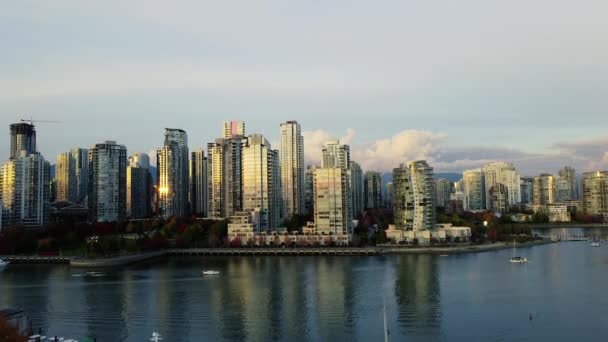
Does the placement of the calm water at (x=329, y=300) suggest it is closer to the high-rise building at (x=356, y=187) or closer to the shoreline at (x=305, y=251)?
the shoreline at (x=305, y=251)

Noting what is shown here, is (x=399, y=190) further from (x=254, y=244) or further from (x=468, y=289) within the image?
(x=468, y=289)

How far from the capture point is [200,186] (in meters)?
82.3

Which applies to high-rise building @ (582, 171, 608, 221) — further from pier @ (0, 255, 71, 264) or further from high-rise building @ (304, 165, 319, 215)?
pier @ (0, 255, 71, 264)

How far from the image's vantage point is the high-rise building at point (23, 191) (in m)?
62.2

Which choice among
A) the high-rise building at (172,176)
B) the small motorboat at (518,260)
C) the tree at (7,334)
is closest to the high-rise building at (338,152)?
the high-rise building at (172,176)

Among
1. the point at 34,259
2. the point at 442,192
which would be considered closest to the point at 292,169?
the point at 34,259

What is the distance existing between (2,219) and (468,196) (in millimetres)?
87151

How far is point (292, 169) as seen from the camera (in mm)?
73438

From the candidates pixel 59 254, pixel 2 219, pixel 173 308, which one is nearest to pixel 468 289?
pixel 173 308

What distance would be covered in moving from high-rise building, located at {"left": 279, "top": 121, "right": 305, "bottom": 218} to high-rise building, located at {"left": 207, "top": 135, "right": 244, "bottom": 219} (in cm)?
792

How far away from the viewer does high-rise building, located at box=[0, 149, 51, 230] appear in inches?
2451

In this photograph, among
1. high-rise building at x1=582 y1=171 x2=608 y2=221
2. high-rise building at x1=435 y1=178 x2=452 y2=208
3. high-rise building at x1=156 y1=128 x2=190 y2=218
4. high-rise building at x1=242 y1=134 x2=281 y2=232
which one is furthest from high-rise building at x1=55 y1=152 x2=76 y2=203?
high-rise building at x1=582 y1=171 x2=608 y2=221

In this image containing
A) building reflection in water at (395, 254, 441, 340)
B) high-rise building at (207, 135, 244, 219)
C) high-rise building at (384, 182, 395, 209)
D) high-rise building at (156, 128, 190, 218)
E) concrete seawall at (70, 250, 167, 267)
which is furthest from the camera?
high-rise building at (384, 182, 395, 209)

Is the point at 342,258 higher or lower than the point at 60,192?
lower
